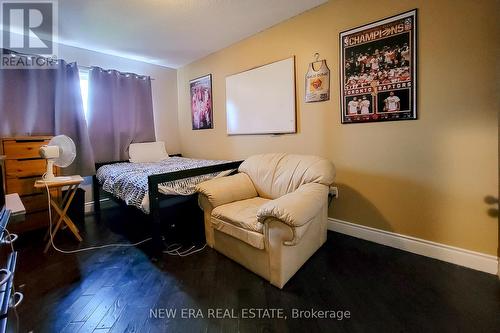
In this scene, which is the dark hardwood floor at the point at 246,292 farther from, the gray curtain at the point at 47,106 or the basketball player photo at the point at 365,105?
the gray curtain at the point at 47,106

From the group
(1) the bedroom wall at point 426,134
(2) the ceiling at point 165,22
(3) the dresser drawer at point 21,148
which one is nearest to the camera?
(1) the bedroom wall at point 426,134

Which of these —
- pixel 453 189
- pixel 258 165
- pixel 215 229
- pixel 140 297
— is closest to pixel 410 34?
pixel 453 189

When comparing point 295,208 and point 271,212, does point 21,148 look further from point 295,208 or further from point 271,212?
point 295,208

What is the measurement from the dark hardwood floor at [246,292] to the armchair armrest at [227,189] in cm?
51

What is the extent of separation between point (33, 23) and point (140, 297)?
10.4ft

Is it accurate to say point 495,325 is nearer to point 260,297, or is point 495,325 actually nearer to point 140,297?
point 260,297

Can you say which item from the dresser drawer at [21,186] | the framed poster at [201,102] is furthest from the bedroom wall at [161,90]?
the dresser drawer at [21,186]

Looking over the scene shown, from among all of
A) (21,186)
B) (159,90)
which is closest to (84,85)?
(159,90)

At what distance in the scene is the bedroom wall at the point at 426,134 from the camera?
5.49ft

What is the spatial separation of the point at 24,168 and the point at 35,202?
396 millimetres

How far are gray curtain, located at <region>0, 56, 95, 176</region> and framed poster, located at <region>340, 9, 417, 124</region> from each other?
332cm

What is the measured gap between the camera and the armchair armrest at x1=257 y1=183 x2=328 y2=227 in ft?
4.80

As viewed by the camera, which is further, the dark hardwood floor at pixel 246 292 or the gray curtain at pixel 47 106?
the gray curtain at pixel 47 106

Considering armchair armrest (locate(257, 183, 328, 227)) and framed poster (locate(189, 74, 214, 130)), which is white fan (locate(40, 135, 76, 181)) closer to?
framed poster (locate(189, 74, 214, 130))
